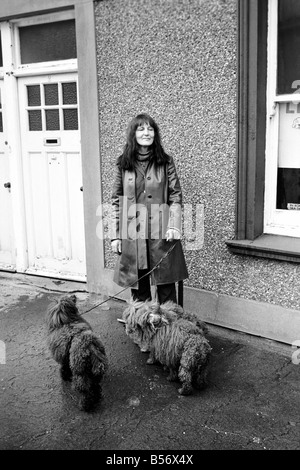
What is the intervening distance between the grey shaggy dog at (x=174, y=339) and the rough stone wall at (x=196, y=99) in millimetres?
997

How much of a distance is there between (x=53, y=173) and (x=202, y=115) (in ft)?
7.51

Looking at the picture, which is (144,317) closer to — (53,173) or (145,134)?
(145,134)

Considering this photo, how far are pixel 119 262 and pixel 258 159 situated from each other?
1573mm

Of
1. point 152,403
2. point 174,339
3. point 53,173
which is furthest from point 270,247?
point 53,173

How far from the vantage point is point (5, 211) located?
6980 mm

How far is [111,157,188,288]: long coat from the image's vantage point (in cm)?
456

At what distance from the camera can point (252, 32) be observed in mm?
4535

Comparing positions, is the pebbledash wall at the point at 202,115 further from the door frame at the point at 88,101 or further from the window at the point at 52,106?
the window at the point at 52,106

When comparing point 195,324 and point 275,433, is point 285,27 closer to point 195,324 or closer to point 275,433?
point 195,324

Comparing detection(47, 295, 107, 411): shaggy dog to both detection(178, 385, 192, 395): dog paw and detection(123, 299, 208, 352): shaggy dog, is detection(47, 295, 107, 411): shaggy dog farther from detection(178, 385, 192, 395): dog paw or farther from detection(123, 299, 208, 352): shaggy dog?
detection(178, 385, 192, 395): dog paw

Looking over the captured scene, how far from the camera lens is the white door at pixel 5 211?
22.3ft

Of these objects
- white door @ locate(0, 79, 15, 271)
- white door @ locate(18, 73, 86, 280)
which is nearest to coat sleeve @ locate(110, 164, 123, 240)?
white door @ locate(18, 73, 86, 280)

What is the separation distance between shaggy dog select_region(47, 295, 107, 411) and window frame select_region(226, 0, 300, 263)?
5.68 feet
